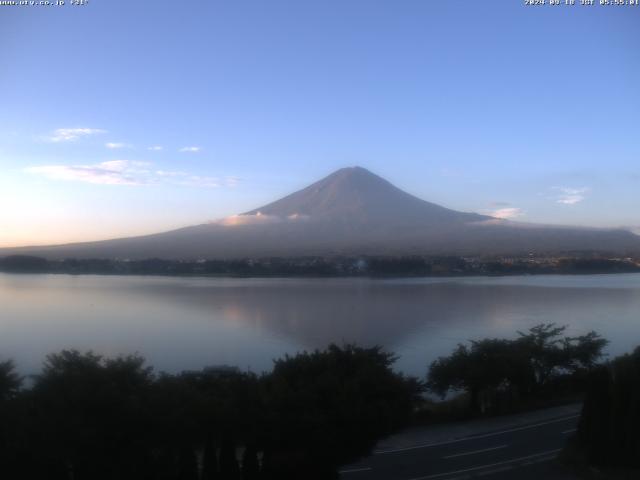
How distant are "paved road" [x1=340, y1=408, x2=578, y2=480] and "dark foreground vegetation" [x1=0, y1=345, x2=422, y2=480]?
0.53 metres

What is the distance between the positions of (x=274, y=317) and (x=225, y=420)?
12.3 m

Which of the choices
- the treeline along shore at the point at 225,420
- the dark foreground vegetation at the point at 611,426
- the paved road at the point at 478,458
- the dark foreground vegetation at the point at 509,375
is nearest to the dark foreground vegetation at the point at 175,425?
the treeline along shore at the point at 225,420

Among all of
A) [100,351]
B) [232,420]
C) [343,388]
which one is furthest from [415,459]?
[100,351]

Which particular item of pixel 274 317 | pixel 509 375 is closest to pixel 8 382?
pixel 509 375

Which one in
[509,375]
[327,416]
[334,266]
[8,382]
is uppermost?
[334,266]

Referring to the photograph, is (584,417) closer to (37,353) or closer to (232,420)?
(232,420)

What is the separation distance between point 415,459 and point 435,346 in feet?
24.0

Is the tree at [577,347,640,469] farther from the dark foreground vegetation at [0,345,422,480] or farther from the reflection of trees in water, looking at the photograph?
the reflection of trees in water

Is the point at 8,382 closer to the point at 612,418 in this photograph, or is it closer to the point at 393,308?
the point at 612,418

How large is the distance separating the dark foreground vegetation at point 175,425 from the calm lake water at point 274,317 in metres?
5.15

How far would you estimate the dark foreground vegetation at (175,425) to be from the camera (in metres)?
4.65

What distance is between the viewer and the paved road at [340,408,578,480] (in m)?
5.95

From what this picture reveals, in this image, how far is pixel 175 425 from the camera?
4930 mm

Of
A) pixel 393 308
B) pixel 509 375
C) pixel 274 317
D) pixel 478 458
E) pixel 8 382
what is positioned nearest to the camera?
pixel 8 382
